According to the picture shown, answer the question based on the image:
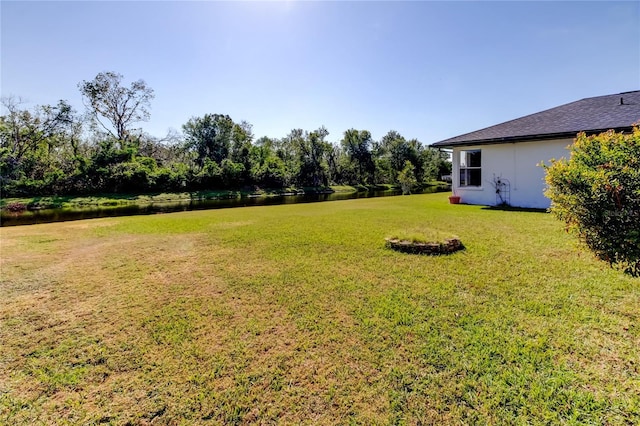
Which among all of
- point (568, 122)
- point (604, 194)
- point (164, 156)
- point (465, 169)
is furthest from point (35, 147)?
point (568, 122)

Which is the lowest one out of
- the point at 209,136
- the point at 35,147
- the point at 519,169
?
the point at 519,169

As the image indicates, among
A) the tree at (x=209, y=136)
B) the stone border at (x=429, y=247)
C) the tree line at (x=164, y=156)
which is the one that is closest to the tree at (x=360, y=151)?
the tree line at (x=164, y=156)

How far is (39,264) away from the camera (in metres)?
5.54

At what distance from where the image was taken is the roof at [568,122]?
9.94 m

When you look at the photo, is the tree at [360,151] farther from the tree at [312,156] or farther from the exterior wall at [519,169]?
the exterior wall at [519,169]

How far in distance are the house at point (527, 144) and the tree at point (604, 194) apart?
27.4 feet

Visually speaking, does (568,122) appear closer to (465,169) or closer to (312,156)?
(465,169)

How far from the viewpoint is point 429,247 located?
5594mm

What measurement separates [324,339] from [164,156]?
49453 millimetres

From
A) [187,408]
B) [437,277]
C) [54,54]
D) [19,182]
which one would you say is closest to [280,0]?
[437,277]

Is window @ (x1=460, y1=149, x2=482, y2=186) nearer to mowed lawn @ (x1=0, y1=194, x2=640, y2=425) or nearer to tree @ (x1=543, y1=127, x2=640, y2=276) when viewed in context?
mowed lawn @ (x1=0, y1=194, x2=640, y2=425)

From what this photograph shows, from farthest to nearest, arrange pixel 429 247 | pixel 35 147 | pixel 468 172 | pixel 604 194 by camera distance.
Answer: pixel 35 147 → pixel 468 172 → pixel 429 247 → pixel 604 194

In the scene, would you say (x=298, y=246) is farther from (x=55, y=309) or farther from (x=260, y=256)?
(x=55, y=309)

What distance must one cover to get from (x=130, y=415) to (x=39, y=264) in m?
5.23
